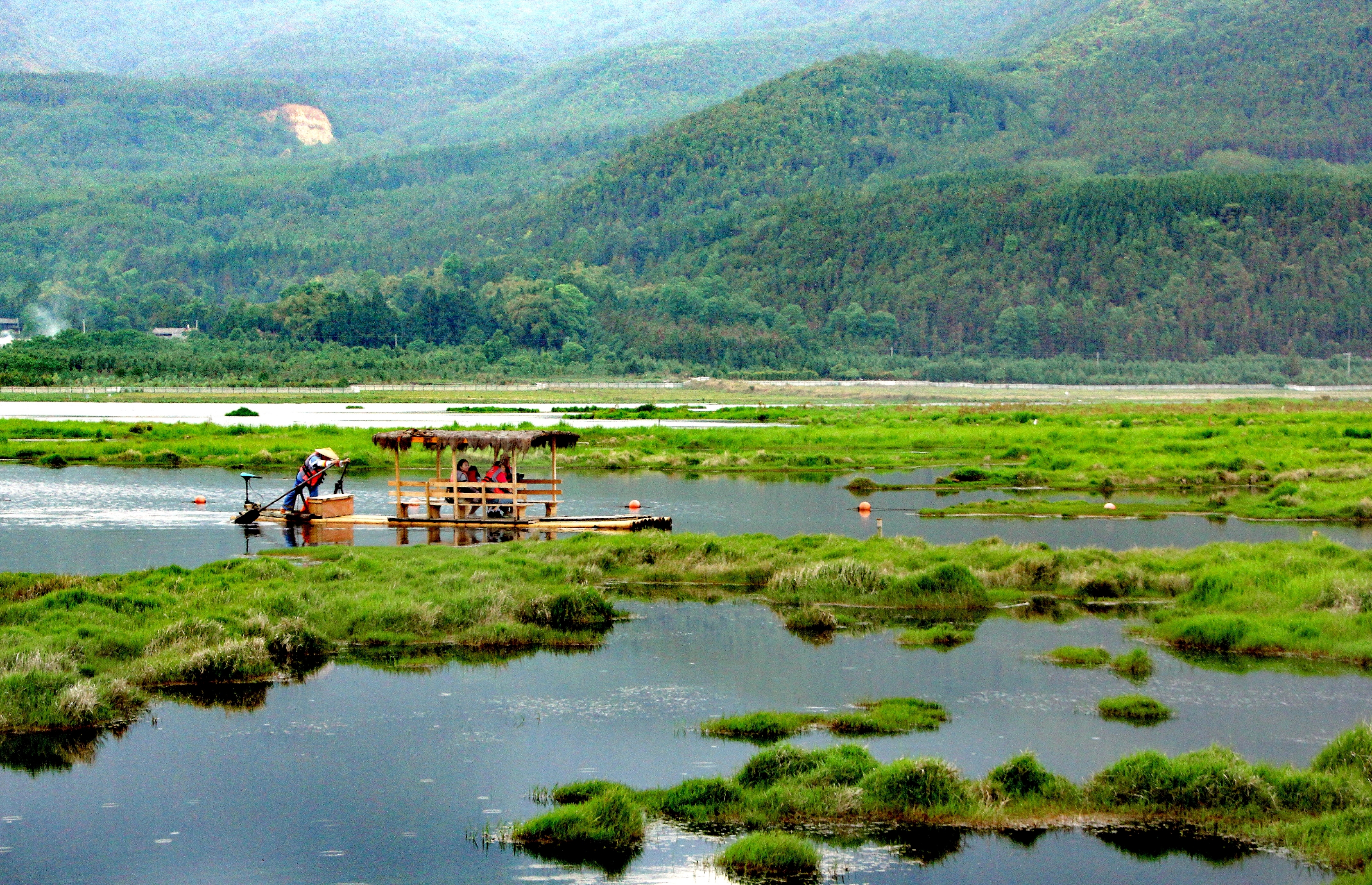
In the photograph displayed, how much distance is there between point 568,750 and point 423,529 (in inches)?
918

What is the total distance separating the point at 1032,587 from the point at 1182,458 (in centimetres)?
3910

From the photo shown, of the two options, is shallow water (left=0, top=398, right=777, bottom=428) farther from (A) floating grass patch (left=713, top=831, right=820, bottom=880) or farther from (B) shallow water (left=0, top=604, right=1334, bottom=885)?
(A) floating grass patch (left=713, top=831, right=820, bottom=880)

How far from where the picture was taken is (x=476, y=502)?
45.0 m

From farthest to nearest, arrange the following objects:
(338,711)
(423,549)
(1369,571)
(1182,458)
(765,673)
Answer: (1182,458), (423,549), (1369,571), (765,673), (338,711)

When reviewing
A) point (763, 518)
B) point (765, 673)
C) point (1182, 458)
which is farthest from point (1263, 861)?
point (1182, 458)

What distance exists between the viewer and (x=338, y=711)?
76.4 feet

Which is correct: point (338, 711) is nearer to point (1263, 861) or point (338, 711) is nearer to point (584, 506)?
point (1263, 861)

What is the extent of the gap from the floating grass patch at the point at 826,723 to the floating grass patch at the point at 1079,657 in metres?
4.61

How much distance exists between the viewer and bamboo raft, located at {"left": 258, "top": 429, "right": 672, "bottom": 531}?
42.9 meters

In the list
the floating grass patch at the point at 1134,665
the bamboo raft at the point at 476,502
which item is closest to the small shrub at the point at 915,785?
the floating grass patch at the point at 1134,665

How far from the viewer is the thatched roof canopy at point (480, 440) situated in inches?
1681

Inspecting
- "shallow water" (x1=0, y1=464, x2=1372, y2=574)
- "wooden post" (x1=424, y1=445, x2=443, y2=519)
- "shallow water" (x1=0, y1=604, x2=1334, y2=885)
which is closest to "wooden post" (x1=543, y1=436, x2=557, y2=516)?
"shallow water" (x1=0, y1=464, x2=1372, y2=574)

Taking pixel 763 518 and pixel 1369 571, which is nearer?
pixel 1369 571

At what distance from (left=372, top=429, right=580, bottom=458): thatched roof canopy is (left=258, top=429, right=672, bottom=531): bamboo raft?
26 millimetres
